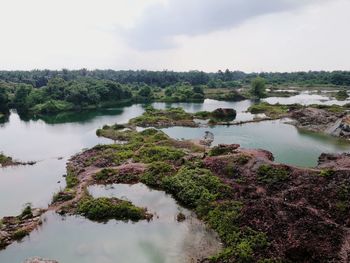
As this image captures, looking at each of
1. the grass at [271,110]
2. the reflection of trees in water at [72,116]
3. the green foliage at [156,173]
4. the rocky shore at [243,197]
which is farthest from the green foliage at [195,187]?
the reflection of trees in water at [72,116]

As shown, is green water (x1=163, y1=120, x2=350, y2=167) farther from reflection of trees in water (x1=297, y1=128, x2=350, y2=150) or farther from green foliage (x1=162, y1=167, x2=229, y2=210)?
Answer: green foliage (x1=162, y1=167, x2=229, y2=210)

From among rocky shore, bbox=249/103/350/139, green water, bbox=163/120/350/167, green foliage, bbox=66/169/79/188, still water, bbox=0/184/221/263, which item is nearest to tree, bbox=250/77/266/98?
rocky shore, bbox=249/103/350/139

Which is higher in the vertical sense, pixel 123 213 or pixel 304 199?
pixel 304 199

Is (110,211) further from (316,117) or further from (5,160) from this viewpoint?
(316,117)

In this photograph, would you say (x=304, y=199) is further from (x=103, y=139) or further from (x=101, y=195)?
(x=103, y=139)

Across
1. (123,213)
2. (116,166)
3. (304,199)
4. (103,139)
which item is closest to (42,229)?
(123,213)

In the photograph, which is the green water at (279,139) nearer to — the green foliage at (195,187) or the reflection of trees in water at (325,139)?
the reflection of trees in water at (325,139)
